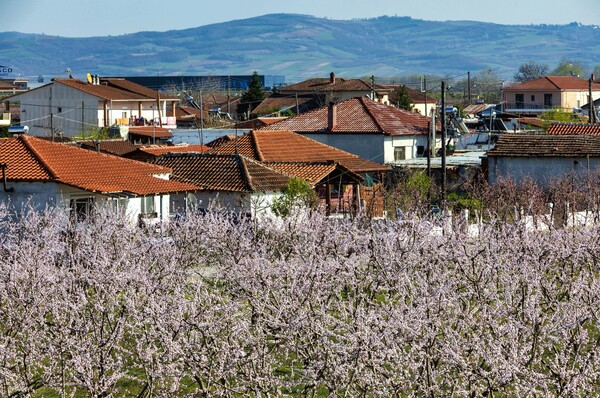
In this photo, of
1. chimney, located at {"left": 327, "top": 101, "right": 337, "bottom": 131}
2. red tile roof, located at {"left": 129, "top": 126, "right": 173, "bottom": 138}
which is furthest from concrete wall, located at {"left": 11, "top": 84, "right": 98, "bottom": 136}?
chimney, located at {"left": 327, "top": 101, "right": 337, "bottom": 131}

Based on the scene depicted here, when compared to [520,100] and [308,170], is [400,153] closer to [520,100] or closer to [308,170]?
[308,170]

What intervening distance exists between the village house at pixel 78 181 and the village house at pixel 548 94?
6517cm

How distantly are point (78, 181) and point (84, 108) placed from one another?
41822 mm

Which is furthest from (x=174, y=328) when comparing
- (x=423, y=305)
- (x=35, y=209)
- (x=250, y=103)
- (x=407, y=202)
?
(x=250, y=103)

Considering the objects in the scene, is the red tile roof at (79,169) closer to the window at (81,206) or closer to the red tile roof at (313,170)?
the window at (81,206)

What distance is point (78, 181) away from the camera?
33.1 metres

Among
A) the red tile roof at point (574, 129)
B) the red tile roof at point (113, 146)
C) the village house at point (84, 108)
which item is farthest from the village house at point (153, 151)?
the village house at point (84, 108)

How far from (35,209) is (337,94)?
52088 millimetres

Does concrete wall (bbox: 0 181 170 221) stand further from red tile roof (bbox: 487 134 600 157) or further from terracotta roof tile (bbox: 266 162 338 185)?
red tile roof (bbox: 487 134 600 157)

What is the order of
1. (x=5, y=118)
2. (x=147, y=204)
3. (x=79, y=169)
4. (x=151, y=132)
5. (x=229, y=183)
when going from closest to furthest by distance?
(x=147, y=204)
(x=79, y=169)
(x=229, y=183)
(x=151, y=132)
(x=5, y=118)

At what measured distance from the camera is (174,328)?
16.0 m

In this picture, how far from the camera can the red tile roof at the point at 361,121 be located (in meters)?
52.8

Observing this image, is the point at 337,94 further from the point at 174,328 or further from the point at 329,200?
the point at 174,328

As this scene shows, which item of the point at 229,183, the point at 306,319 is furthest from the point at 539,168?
the point at 306,319
